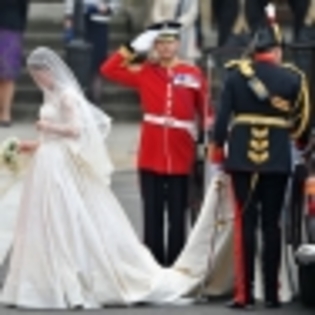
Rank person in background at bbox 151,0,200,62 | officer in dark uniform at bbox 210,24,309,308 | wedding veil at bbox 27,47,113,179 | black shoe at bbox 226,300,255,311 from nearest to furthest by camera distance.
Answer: officer in dark uniform at bbox 210,24,309,308, black shoe at bbox 226,300,255,311, wedding veil at bbox 27,47,113,179, person in background at bbox 151,0,200,62

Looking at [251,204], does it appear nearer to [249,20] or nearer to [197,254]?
[197,254]

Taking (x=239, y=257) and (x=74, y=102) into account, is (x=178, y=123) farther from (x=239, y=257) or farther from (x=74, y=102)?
(x=239, y=257)

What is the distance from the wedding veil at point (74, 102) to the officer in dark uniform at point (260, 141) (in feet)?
2.85

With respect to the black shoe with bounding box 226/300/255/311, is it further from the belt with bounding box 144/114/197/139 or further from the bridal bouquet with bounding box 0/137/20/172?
the bridal bouquet with bounding box 0/137/20/172

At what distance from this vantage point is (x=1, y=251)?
53.3 feet

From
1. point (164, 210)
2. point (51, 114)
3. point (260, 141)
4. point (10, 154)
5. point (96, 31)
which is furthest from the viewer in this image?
point (96, 31)

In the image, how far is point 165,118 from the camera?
14.8 meters

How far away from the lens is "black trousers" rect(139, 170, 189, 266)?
588 inches

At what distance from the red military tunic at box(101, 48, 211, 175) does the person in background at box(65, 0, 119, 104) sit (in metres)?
8.70

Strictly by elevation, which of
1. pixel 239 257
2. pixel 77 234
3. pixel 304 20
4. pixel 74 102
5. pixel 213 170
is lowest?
pixel 239 257

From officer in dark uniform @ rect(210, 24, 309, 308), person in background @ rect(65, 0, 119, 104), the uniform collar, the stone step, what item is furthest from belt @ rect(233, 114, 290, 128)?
the stone step

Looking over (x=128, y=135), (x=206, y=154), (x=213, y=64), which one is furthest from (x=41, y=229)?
(x=128, y=135)

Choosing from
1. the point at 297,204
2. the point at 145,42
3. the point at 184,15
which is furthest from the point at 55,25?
the point at 297,204

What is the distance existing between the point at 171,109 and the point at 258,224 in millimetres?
1193
